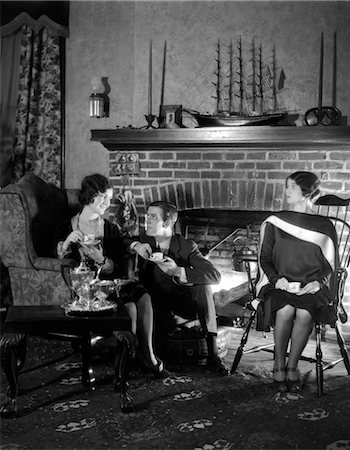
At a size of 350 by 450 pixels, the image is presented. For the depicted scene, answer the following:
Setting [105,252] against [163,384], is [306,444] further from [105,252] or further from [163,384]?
[105,252]

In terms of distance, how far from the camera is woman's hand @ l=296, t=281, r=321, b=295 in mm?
3428

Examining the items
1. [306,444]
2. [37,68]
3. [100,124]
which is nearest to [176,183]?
[100,124]

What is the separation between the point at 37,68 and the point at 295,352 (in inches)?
124

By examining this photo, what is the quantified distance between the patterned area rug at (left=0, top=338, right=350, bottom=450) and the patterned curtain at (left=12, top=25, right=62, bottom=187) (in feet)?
6.63

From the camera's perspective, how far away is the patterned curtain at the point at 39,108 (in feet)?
16.9

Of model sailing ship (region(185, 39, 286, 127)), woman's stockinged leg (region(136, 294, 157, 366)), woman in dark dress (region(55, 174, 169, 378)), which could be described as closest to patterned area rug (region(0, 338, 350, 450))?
woman's stockinged leg (region(136, 294, 157, 366))

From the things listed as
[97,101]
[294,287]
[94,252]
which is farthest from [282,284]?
[97,101]

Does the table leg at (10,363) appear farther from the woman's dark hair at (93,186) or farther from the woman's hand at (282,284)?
the woman's hand at (282,284)

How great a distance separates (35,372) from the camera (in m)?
3.64

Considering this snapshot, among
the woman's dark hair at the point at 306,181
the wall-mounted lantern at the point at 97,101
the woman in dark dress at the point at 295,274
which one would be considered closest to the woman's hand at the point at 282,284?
the woman in dark dress at the point at 295,274

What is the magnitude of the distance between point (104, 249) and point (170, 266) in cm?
49

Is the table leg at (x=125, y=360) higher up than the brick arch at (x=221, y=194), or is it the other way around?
the brick arch at (x=221, y=194)

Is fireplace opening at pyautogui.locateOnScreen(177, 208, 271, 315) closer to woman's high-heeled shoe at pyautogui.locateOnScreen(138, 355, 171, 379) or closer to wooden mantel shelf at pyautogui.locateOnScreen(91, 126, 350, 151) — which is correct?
wooden mantel shelf at pyautogui.locateOnScreen(91, 126, 350, 151)

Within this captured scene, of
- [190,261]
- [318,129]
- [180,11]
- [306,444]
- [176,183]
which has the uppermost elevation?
[180,11]
